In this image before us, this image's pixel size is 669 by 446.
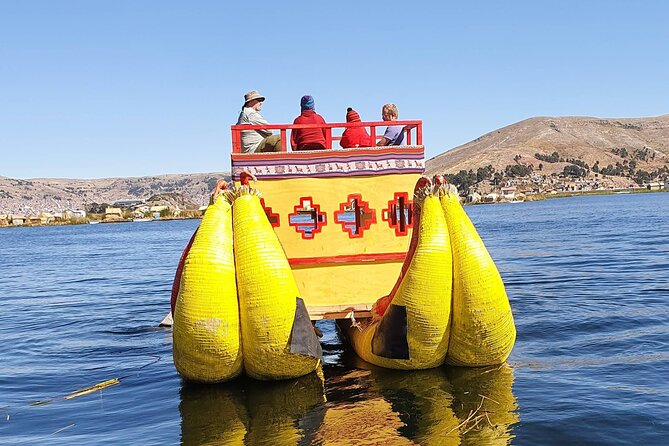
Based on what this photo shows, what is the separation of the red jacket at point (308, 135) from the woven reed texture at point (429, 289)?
2.62 metres

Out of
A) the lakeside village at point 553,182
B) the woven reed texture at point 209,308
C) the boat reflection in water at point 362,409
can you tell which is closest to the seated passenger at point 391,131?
the woven reed texture at point 209,308

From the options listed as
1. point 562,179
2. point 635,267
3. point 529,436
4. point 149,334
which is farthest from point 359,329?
point 562,179

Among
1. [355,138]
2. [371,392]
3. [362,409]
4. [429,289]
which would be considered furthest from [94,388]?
[355,138]

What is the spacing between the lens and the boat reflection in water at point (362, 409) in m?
8.17

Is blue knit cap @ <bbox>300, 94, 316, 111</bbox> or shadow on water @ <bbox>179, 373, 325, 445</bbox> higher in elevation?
blue knit cap @ <bbox>300, 94, 316, 111</bbox>

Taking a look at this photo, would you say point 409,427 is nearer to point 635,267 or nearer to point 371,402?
point 371,402

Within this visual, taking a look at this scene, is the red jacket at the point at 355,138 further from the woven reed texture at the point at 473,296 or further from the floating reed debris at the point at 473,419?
the floating reed debris at the point at 473,419

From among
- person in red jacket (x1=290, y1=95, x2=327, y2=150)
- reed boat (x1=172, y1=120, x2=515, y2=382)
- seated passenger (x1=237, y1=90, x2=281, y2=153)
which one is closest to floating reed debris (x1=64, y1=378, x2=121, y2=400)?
reed boat (x1=172, y1=120, x2=515, y2=382)

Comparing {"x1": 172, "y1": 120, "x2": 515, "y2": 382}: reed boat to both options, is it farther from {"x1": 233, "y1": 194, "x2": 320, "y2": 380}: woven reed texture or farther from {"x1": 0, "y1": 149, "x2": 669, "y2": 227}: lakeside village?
{"x1": 0, "y1": 149, "x2": 669, "y2": 227}: lakeside village

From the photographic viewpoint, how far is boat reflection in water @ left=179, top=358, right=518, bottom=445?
817cm

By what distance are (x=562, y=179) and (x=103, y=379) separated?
193 m

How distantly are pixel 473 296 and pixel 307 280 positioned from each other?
305cm

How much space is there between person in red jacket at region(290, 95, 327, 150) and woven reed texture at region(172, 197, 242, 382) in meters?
2.62

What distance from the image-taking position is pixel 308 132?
11.8 m
